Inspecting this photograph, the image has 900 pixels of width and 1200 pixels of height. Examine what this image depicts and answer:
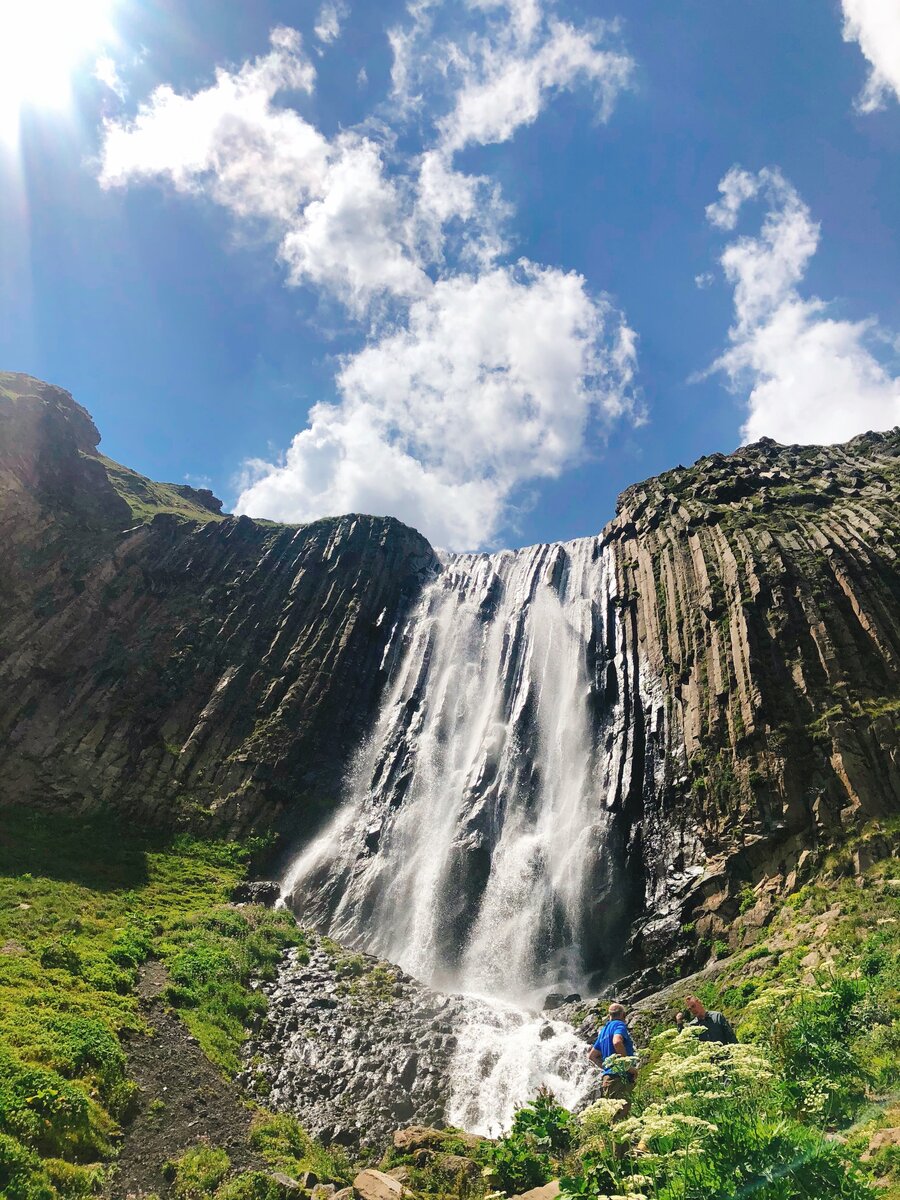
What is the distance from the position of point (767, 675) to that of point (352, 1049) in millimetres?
24084

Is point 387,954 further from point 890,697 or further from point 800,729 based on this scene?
point 890,697

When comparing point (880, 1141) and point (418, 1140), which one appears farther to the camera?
point (418, 1140)

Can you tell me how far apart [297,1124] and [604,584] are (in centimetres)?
3953

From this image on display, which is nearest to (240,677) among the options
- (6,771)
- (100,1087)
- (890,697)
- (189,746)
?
(189,746)

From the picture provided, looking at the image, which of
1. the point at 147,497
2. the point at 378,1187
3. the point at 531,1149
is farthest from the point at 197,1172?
the point at 147,497

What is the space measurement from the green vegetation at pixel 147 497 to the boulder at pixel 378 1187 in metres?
55.9

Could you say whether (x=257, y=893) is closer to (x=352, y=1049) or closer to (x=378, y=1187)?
(x=352, y=1049)

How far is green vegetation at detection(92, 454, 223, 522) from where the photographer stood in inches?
2480

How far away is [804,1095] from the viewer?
784cm

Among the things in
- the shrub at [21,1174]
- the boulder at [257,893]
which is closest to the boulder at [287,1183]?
the shrub at [21,1174]

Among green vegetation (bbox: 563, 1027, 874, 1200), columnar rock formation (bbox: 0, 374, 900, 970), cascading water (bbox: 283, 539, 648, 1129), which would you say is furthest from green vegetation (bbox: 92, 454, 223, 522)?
green vegetation (bbox: 563, 1027, 874, 1200)

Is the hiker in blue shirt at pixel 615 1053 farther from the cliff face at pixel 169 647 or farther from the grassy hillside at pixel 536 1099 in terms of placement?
the cliff face at pixel 169 647

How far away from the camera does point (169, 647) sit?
48.7 m

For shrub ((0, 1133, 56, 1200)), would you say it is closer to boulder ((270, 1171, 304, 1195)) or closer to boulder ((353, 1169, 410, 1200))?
boulder ((270, 1171, 304, 1195))
